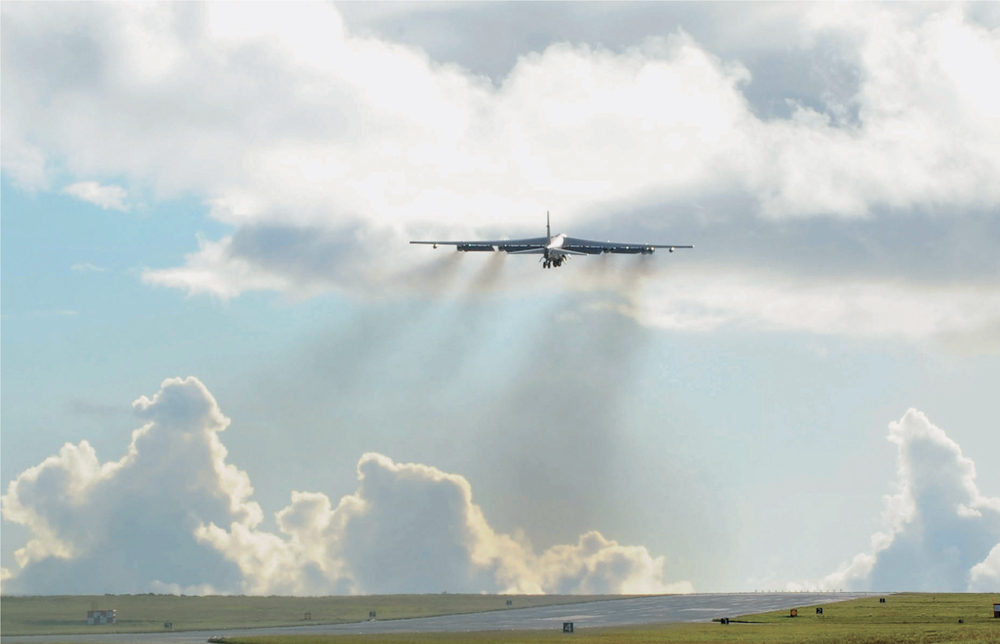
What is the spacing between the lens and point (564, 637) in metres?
174

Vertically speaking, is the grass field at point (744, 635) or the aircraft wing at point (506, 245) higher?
the aircraft wing at point (506, 245)

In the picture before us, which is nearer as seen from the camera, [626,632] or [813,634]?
[813,634]

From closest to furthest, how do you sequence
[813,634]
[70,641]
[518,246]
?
[813,634]
[518,246]
[70,641]

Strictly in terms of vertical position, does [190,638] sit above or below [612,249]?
below

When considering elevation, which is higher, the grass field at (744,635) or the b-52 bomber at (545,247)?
the b-52 bomber at (545,247)

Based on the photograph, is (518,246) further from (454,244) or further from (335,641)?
(335,641)

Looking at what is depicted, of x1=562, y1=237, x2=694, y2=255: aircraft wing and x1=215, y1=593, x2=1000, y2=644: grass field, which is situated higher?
x1=562, y1=237, x2=694, y2=255: aircraft wing

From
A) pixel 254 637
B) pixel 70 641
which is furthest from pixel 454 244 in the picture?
pixel 70 641

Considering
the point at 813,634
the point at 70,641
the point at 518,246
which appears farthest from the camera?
the point at 70,641

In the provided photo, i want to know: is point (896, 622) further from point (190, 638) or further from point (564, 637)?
point (190, 638)

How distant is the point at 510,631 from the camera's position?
627 feet

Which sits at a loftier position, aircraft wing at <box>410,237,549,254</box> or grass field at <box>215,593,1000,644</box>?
aircraft wing at <box>410,237,549,254</box>

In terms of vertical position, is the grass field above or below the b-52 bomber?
below

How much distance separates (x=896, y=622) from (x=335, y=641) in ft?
347
